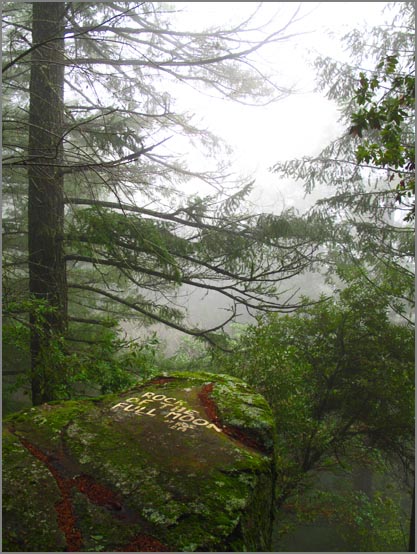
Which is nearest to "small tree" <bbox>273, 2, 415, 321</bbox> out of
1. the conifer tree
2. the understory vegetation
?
the understory vegetation

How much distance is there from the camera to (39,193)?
18.5 ft

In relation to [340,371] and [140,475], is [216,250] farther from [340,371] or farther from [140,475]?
[140,475]

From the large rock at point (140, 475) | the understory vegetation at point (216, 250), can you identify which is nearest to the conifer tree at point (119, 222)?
the understory vegetation at point (216, 250)

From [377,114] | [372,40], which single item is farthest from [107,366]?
[372,40]

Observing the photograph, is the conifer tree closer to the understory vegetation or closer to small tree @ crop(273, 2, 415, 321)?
the understory vegetation

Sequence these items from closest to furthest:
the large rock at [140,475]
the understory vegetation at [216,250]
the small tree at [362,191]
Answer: the large rock at [140,475] < the understory vegetation at [216,250] < the small tree at [362,191]

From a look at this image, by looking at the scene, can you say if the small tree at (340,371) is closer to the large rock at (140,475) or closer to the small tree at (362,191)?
the small tree at (362,191)

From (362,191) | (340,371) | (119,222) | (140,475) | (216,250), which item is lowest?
(140,475)

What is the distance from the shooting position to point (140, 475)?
2338 millimetres

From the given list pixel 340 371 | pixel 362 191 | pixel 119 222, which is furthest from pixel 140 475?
pixel 362 191

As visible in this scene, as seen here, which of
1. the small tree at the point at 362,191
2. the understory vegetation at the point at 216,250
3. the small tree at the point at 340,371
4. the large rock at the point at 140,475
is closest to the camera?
the large rock at the point at 140,475

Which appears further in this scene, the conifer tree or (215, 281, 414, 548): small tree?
(215, 281, 414, 548): small tree

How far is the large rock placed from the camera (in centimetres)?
204

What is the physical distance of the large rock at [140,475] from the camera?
2.04 metres
